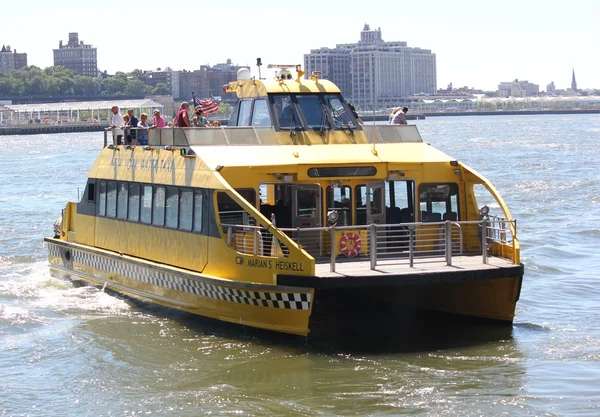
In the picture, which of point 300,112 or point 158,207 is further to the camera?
point 158,207

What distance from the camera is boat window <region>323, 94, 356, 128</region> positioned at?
19.6 meters

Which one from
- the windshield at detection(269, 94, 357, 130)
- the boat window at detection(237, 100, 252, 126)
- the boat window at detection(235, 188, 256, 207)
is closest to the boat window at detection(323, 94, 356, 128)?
the windshield at detection(269, 94, 357, 130)

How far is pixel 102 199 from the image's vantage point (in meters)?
22.2

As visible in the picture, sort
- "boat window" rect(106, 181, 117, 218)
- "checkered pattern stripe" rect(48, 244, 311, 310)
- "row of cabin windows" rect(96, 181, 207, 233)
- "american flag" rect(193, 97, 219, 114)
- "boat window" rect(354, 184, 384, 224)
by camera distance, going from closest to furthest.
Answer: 1. "checkered pattern stripe" rect(48, 244, 311, 310)
2. "row of cabin windows" rect(96, 181, 207, 233)
3. "boat window" rect(354, 184, 384, 224)
4. "boat window" rect(106, 181, 117, 218)
5. "american flag" rect(193, 97, 219, 114)

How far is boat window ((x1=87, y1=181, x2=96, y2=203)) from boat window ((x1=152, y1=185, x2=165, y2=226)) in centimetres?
308

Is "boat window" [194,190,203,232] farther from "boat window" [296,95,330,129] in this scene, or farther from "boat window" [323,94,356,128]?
"boat window" [323,94,356,128]

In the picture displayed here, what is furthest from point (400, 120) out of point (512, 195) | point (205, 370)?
point (512, 195)

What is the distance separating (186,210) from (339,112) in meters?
3.14

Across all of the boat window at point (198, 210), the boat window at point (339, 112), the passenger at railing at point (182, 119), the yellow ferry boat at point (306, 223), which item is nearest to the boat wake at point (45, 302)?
the yellow ferry boat at point (306, 223)

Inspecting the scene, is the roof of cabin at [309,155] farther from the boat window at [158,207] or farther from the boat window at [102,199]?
the boat window at [102,199]

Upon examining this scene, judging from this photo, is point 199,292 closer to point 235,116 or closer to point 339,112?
point 235,116

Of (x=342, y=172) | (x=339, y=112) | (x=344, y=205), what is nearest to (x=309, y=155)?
(x=342, y=172)

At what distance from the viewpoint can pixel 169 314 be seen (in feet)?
63.9

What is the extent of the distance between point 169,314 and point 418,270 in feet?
16.3
